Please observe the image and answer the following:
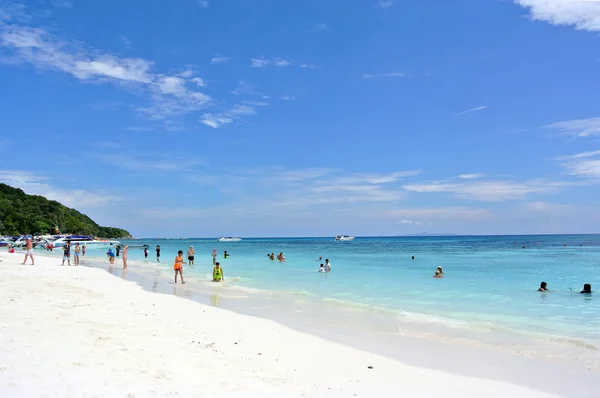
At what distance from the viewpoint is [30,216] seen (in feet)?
352

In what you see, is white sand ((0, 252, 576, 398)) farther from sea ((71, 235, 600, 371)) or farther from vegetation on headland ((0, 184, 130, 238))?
vegetation on headland ((0, 184, 130, 238))

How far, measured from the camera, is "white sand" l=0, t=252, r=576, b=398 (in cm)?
573

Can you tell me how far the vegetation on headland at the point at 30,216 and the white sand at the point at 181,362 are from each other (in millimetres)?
106360

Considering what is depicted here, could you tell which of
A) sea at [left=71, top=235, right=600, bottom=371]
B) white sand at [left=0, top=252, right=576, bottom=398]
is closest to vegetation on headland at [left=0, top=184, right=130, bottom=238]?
sea at [left=71, top=235, right=600, bottom=371]

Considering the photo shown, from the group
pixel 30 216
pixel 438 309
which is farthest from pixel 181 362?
pixel 30 216

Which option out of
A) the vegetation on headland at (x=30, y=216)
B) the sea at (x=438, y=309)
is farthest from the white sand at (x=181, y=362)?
the vegetation on headland at (x=30, y=216)

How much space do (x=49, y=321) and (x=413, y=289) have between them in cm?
Result: 1591

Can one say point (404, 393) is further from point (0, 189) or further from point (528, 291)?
point (0, 189)

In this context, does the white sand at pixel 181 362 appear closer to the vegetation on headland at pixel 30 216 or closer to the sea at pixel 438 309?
the sea at pixel 438 309

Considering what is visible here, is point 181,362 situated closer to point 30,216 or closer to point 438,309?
point 438,309

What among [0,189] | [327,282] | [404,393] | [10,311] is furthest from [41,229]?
[404,393]

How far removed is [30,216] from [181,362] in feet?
394

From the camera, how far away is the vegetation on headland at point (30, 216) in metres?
102

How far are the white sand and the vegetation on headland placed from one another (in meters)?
106
